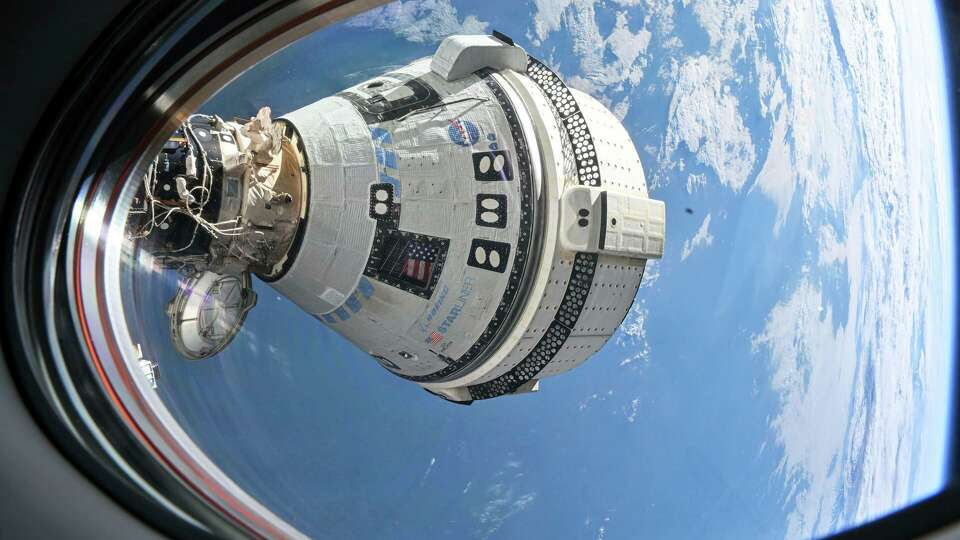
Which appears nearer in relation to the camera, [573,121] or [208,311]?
[208,311]

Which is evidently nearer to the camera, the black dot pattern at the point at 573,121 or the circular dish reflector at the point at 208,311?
the circular dish reflector at the point at 208,311

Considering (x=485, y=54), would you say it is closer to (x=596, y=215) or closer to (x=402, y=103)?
(x=402, y=103)

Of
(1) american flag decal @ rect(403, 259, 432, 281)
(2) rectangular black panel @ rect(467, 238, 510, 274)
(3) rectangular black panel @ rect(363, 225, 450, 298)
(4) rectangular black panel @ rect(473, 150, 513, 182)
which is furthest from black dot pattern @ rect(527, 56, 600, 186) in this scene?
(1) american flag decal @ rect(403, 259, 432, 281)

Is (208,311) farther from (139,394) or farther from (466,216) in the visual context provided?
(139,394)

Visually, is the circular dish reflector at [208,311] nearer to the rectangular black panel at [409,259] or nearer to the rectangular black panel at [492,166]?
the rectangular black panel at [409,259]

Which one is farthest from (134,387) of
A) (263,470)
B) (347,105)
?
(347,105)

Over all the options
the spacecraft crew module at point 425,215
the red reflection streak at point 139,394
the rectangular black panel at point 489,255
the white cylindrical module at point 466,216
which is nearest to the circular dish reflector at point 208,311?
the spacecraft crew module at point 425,215

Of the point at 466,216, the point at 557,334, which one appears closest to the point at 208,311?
the point at 466,216
